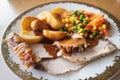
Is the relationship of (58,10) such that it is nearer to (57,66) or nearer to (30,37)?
(30,37)

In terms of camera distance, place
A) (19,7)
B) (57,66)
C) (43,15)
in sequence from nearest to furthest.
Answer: (57,66)
(43,15)
(19,7)

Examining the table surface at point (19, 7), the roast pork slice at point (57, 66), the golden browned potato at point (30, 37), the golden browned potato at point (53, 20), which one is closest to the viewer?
the roast pork slice at point (57, 66)

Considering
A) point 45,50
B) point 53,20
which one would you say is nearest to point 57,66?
point 45,50

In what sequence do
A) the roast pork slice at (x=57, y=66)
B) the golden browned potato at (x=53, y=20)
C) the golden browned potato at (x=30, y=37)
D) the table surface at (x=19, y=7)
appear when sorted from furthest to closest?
the table surface at (x=19, y=7), the golden browned potato at (x=53, y=20), the golden browned potato at (x=30, y=37), the roast pork slice at (x=57, y=66)

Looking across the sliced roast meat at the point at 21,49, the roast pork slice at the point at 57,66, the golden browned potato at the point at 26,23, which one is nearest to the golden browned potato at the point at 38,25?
the golden browned potato at the point at 26,23

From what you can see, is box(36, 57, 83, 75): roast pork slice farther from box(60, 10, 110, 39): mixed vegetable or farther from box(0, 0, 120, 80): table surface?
box(0, 0, 120, 80): table surface

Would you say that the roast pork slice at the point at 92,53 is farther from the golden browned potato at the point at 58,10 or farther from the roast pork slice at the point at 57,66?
the golden browned potato at the point at 58,10
